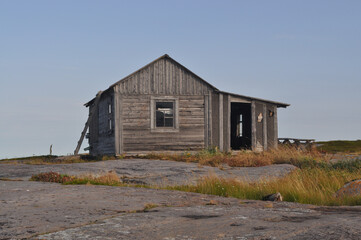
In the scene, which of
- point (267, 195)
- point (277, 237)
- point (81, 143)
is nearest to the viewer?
point (277, 237)

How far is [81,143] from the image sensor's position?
2330 cm

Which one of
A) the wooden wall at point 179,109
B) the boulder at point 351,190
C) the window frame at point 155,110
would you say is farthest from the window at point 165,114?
the boulder at point 351,190

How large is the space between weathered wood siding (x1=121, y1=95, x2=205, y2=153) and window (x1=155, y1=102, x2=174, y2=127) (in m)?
0.45

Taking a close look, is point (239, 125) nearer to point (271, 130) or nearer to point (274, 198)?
point (271, 130)

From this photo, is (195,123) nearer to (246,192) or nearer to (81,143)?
(81,143)

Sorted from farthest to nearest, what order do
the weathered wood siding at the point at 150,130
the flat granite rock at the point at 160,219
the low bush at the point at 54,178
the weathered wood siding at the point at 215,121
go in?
the weathered wood siding at the point at 215,121
the weathered wood siding at the point at 150,130
the low bush at the point at 54,178
the flat granite rock at the point at 160,219

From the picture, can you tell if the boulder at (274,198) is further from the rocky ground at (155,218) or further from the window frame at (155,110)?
the window frame at (155,110)

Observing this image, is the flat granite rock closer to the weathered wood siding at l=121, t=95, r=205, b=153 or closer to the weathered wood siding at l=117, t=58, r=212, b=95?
the weathered wood siding at l=121, t=95, r=205, b=153

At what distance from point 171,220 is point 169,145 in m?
16.3

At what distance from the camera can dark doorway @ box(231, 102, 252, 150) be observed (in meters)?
26.2

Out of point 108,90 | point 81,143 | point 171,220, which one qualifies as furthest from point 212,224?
point 81,143

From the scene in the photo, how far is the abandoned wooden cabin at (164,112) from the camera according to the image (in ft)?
67.7

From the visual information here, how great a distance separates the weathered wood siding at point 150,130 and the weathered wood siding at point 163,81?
0.37 meters

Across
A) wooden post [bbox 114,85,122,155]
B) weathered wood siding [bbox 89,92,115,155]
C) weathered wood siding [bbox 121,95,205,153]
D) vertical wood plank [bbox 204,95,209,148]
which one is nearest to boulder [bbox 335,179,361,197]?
weathered wood siding [bbox 121,95,205,153]
